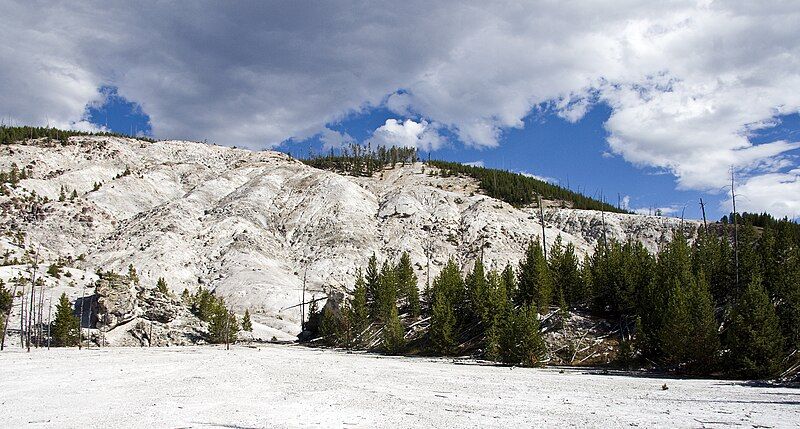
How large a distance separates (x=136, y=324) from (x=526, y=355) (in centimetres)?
5528

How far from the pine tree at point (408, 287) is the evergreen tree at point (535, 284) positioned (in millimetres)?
13623

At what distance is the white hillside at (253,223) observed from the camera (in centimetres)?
9256

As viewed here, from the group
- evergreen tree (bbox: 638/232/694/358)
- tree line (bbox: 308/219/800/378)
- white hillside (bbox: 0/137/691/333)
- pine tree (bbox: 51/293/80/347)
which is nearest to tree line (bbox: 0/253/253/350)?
pine tree (bbox: 51/293/80/347)

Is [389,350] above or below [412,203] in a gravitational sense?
below

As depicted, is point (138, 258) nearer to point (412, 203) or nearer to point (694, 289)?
point (412, 203)

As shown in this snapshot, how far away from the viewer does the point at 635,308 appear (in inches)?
1574

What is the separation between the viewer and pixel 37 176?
398 feet

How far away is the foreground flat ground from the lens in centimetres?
1278

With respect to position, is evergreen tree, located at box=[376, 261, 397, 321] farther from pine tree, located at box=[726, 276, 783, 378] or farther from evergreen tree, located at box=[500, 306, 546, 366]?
pine tree, located at box=[726, 276, 783, 378]

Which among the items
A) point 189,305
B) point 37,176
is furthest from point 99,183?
point 189,305

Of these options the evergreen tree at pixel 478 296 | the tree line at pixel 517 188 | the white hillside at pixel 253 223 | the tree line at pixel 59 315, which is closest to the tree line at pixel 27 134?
the white hillside at pixel 253 223

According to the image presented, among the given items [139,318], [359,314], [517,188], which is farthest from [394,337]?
[517,188]

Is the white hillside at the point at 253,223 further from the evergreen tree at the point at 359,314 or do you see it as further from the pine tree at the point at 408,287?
the evergreen tree at the point at 359,314

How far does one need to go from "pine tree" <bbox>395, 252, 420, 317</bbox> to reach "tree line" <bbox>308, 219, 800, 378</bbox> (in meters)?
0.33
